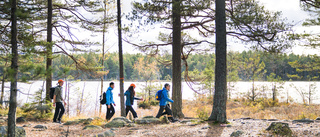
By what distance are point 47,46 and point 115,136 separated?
14.2ft

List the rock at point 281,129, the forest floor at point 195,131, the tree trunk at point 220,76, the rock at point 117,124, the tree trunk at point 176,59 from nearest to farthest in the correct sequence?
the rock at point 281,129 < the forest floor at point 195,131 < the tree trunk at point 220,76 < the rock at point 117,124 < the tree trunk at point 176,59

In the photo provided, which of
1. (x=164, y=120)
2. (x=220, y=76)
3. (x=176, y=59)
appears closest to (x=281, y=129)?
(x=220, y=76)

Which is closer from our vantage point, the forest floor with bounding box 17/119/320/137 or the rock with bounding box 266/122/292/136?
the rock with bounding box 266/122/292/136

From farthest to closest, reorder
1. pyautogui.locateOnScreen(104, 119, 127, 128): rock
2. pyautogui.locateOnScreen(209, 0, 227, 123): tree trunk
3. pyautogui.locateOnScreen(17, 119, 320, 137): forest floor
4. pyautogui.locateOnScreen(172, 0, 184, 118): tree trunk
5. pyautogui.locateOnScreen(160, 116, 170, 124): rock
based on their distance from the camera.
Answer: pyautogui.locateOnScreen(172, 0, 184, 118): tree trunk → pyautogui.locateOnScreen(160, 116, 170, 124): rock → pyautogui.locateOnScreen(104, 119, 127, 128): rock → pyautogui.locateOnScreen(209, 0, 227, 123): tree trunk → pyautogui.locateOnScreen(17, 119, 320, 137): forest floor

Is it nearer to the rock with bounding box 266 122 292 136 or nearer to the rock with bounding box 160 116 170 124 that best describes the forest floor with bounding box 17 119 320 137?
the rock with bounding box 266 122 292 136

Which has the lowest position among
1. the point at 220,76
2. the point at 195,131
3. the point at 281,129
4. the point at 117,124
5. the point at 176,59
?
the point at 117,124

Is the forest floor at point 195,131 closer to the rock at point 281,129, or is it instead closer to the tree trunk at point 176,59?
the rock at point 281,129

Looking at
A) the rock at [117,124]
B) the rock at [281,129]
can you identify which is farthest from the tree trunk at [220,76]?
the rock at [117,124]

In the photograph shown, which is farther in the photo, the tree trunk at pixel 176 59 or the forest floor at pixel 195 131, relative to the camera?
the tree trunk at pixel 176 59

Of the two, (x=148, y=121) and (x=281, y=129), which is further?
(x=148, y=121)

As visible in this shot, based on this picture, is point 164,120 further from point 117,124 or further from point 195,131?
point 195,131

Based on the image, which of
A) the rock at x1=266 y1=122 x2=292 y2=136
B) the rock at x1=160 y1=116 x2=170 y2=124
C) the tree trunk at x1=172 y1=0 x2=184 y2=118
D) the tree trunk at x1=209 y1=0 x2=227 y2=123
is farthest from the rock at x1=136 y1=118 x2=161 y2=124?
the rock at x1=266 y1=122 x2=292 y2=136

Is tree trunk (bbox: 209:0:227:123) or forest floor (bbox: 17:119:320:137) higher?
tree trunk (bbox: 209:0:227:123)

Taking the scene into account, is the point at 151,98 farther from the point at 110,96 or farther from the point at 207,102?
the point at 110,96
